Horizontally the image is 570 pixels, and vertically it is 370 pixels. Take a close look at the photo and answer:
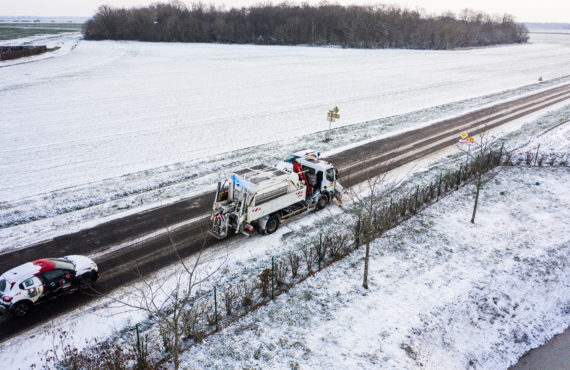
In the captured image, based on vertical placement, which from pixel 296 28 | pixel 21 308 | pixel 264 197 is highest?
pixel 296 28

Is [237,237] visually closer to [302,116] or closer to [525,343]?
[525,343]

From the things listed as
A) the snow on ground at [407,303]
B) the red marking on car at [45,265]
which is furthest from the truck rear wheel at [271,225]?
the red marking on car at [45,265]

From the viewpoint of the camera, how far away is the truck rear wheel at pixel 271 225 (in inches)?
655

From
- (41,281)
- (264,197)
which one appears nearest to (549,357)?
(264,197)

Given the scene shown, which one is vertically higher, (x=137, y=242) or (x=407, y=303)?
(x=137, y=242)

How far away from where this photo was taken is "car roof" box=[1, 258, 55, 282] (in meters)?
11.9

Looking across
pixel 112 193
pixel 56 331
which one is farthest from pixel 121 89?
pixel 56 331

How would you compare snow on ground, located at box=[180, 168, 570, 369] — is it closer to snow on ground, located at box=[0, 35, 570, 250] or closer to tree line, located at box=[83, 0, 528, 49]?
snow on ground, located at box=[0, 35, 570, 250]

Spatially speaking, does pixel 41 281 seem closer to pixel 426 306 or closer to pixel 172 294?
pixel 172 294

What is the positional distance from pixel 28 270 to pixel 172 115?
26.6 meters

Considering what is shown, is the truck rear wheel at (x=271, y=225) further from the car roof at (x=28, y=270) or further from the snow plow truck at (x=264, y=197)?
the car roof at (x=28, y=270)

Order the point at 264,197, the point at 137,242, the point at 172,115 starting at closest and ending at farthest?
the point at 264,197
the point at 137,242
the point at 172,115

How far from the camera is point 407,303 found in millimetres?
12797

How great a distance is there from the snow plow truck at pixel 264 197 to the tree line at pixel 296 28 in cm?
10220
